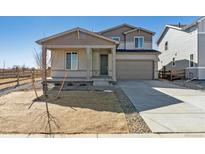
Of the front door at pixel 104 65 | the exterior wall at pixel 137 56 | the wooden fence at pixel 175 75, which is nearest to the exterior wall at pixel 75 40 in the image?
the front door at pixel 104 65

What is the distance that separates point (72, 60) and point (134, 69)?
7334 mm

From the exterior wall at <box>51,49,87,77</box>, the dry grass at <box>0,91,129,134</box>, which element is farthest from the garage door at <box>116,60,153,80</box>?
the dry grass at <box>0,91,129,134</box>

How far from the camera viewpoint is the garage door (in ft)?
75.9

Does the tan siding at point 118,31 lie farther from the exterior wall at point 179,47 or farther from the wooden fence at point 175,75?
the wooden fence at point 175,75

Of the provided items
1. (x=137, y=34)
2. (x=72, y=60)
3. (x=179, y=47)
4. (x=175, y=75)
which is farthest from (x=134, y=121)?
(x=179, y=47)

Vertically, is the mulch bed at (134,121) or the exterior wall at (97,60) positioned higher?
the exterior wall at (97,60)

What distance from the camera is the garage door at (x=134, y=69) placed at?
23.1 metres

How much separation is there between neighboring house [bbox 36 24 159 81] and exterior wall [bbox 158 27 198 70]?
3.96m

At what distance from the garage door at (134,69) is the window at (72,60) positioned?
5.69 metres

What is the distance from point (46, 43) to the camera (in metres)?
17.1

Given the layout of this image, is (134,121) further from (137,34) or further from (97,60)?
(137,34)

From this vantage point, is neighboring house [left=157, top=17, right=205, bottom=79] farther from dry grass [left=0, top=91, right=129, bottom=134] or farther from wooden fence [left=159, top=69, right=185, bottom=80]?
dry grass [left=0, top=91, right=129, bottom=134]
